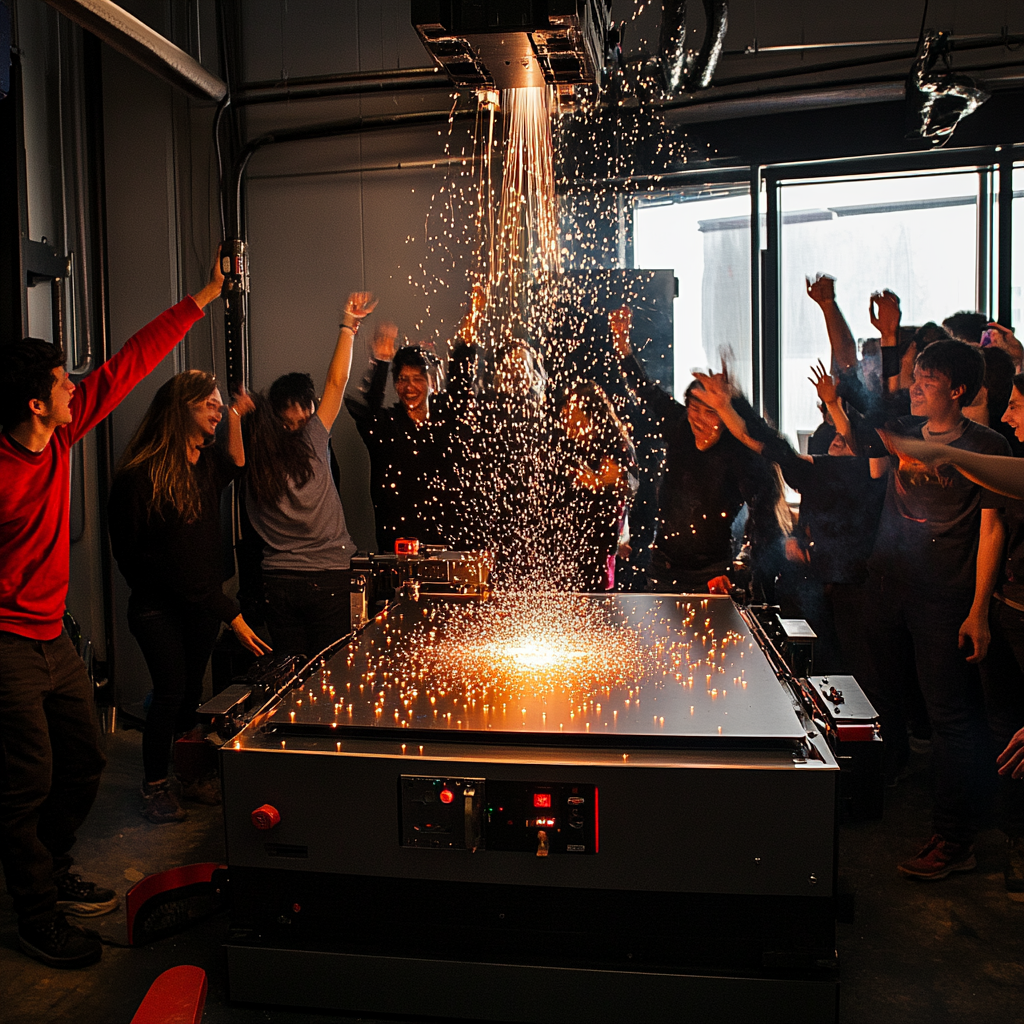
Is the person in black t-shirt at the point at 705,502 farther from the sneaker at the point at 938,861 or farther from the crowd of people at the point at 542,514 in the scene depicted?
the sneaker at the point at 938,861

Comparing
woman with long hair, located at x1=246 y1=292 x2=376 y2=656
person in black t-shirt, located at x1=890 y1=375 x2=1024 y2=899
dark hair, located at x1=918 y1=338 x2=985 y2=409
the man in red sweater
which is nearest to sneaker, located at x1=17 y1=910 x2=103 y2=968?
the man in red sweater

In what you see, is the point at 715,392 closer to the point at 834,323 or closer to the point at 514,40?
the point at 834,323

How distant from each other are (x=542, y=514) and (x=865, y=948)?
6.23 feet

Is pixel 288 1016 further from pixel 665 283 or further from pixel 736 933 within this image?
pixel 665 283

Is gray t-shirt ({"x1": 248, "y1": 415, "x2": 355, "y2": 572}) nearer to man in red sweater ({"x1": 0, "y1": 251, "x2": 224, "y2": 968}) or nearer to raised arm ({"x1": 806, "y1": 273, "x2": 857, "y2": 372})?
man in red sweater ({"x1": 0, "y1": 251, "x2": 224, "y2": 968})

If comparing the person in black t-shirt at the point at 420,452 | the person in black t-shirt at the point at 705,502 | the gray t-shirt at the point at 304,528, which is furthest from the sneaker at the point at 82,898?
the person in black t-shirt at the point at 705,502

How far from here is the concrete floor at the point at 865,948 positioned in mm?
2152

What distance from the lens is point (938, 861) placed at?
2777 mm

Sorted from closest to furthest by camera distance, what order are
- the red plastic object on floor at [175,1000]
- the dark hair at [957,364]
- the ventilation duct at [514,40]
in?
the red plastic object on floor at [175,1000], the ventilation duct at [514,40], the dark hair at [957,364]

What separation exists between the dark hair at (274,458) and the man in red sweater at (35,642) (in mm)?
1111

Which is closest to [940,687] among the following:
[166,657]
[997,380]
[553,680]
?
[997,380]

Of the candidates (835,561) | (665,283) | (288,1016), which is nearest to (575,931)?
(288,1016)

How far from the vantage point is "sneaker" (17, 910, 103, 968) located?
7.63ft

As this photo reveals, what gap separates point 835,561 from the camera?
353 centimetres
